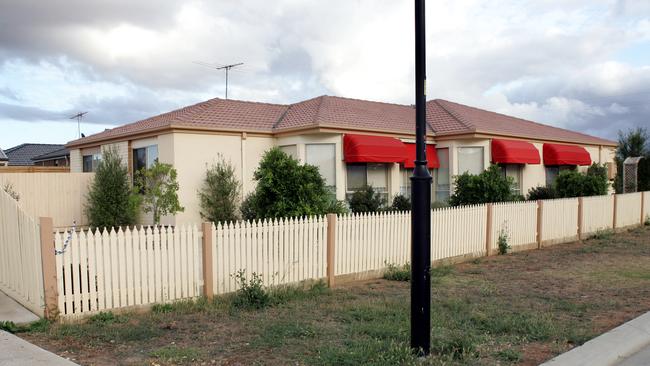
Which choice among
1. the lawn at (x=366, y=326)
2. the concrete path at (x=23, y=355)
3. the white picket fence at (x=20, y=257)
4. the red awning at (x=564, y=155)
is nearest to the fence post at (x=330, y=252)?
the lawn at (x=366, y=326)

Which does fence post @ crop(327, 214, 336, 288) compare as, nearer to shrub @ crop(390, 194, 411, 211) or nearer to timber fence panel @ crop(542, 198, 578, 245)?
shrub @ crop(390, 194, 411, 211)

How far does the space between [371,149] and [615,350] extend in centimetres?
1244

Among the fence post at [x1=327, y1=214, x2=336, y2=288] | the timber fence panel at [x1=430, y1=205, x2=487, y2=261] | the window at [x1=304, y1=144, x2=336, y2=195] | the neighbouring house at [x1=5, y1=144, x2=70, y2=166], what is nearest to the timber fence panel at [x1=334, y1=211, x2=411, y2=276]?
the fence post at [x1=327, y1=214, x2=336, y2=288]

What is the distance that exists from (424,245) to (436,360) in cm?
109

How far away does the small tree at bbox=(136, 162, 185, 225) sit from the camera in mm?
15500

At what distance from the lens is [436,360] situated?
5266 millimetres

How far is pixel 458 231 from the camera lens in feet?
39.7

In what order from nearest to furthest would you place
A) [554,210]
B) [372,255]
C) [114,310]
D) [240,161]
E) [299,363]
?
[299,363], [114,310], [372,255], [554,210], [240,161]

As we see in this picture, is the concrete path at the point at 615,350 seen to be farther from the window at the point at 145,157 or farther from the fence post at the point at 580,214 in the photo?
the window at the point at 145,157

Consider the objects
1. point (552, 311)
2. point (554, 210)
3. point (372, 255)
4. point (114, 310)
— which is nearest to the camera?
point (114, 310)

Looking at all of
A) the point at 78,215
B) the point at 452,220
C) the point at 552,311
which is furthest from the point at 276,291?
the point at 78,215

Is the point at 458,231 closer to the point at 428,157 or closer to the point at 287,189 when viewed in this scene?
the point at 287,189

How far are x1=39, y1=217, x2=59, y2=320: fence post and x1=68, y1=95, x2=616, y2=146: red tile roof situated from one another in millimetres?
9642

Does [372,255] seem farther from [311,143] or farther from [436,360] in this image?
[311,143]
